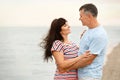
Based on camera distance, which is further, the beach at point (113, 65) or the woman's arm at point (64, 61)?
the beach at point (113, 65)

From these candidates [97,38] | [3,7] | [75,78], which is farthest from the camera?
[3,7]

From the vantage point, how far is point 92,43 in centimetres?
220

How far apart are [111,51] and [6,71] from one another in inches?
51.4

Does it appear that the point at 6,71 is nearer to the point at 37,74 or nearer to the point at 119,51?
the point at 37,74

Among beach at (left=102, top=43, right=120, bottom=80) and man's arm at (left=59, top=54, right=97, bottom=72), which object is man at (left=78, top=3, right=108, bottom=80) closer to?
man's arm at (left=59, top=54, right=97, bottom=72)

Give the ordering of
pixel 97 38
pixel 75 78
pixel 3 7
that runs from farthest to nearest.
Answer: pixel 3 7 < pixel 75 78 < pixel 97 38

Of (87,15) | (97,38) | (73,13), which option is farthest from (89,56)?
(73,13)

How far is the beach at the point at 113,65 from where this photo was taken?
388cm

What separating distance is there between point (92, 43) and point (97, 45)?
4cm

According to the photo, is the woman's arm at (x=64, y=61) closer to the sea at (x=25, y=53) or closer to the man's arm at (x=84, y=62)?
the man's arm at (x=84, y=62)

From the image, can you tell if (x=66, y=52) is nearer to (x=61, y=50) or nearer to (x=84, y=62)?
(x=61, y=50)

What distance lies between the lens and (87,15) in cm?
223

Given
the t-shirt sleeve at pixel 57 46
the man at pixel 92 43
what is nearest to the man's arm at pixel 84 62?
the man at pixel 92 43

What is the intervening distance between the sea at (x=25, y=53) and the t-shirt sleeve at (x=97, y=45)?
1.58 metres
